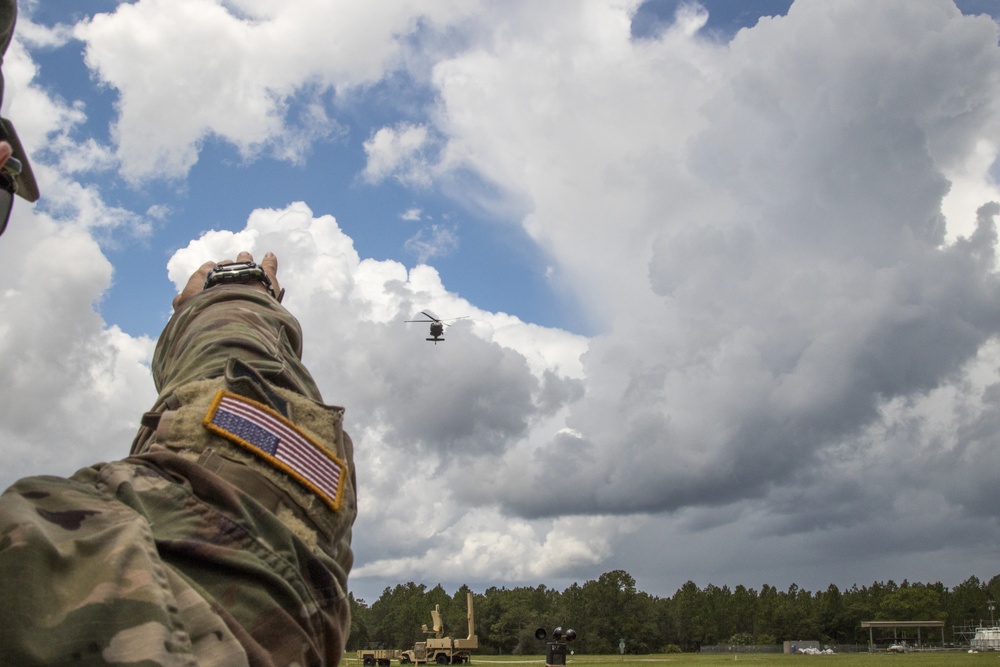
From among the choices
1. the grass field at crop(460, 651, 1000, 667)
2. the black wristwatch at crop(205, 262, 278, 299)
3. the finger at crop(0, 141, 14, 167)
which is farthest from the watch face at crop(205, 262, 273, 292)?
the grass field at crop(460, 651, 1000, 667)

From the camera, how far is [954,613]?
151m

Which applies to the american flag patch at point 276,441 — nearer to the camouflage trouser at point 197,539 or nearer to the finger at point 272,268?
the camouflage trouser at point 197,539

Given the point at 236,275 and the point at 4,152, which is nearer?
the point at 4,152

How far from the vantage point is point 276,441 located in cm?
162

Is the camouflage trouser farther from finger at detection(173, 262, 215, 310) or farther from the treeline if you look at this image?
the treeline

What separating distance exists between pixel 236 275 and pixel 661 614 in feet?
450

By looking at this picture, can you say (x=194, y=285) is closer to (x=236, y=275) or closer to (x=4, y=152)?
(x=236, y=275)

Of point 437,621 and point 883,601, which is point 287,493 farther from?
point 883,601

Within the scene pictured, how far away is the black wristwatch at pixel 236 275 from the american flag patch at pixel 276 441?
0.71 meters

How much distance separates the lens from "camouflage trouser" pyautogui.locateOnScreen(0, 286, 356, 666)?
1.05 m

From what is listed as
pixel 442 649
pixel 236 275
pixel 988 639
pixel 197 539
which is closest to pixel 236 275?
pixel 236 275

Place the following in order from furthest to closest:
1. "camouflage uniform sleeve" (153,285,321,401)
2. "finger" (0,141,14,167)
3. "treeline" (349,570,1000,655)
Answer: "treeline" (349,570,1000,655), "camouflage uniform sleeve" (153,285,321,401), "finger" (0,141,14,167)

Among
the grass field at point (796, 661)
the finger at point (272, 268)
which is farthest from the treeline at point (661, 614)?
the finger at point (272, 268)

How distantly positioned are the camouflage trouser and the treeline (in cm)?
11212
